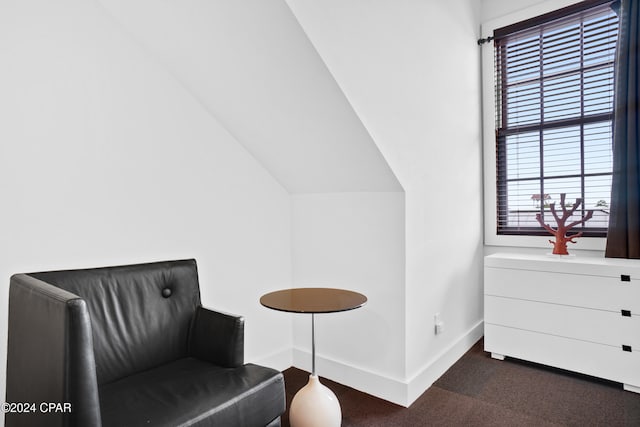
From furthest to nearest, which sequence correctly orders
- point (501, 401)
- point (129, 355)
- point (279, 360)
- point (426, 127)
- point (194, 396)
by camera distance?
1. point (279, 360)
2. point (426, 127)
3. point (501, 401)
4. point (129, 355)
5. point (194, 396)

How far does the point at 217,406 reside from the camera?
53.4 inches

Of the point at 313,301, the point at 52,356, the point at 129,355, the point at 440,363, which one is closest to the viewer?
the point at 52,356

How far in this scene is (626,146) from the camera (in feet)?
8.27

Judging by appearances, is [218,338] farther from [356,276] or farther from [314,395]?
[356,276]

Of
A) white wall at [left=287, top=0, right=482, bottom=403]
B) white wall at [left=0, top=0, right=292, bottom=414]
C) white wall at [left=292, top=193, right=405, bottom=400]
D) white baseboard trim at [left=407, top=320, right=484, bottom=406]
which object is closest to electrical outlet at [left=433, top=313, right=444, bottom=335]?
white wall at [left=287, top=0, right=482, bottom=403]

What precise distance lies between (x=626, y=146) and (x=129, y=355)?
10.5 feet

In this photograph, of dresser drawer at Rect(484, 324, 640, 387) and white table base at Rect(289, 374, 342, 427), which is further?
dresser drawer at Rect(484, 324, 640, 387)

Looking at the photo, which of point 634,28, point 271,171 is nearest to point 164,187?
point 271,171

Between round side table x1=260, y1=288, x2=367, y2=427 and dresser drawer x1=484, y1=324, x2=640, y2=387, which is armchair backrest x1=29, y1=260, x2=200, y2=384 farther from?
dresser drawer x1=484, y1=324, x2=640, y2=387

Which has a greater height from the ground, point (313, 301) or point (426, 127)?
point (426, 127)

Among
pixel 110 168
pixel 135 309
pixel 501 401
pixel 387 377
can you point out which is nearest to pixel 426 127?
pixel 387 377

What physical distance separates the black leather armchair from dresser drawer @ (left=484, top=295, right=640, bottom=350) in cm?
187

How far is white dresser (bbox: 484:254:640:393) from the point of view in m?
2.29

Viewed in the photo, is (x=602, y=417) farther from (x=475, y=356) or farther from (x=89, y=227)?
(x=89, y=227)
